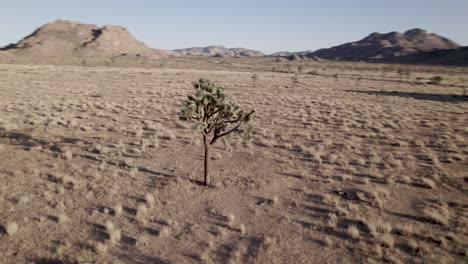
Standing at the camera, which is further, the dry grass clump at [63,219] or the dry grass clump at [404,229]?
the dry grass clump at [63,219]

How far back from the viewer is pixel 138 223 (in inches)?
345

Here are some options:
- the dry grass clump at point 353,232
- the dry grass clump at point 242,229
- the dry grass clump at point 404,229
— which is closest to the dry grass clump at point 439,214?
the dry grass clump at point 404,229

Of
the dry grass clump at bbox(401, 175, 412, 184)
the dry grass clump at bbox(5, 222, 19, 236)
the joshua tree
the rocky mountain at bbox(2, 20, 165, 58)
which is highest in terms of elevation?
the rocky mountain at bbox(2, 20, 165, 58)

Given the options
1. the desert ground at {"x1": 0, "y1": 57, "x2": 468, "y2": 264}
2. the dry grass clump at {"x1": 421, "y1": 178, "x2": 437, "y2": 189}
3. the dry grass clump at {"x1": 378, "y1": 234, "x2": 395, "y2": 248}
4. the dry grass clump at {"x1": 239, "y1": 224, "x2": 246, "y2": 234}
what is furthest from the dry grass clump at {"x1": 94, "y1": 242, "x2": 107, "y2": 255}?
the dry grass clump at {"x1": 421, "y1": 178, "x2": 437, "y2": 189}

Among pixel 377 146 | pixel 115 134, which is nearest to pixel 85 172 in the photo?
pixel 115 134

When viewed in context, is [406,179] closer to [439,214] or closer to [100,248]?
[439,214]

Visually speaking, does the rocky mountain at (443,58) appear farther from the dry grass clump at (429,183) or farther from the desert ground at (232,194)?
the dry grass clump at (429,183)

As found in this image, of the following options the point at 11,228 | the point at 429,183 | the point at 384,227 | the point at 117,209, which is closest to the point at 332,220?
the point at 384,227

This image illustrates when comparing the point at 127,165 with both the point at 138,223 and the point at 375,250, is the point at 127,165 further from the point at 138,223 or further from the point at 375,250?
the point at 375,250

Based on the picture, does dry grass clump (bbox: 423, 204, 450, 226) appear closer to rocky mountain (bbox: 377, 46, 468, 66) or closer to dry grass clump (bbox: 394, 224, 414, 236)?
dry grass clump (bbox: 394, 224, 414, 236)

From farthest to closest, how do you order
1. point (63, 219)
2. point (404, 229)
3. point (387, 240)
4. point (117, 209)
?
1. point (117, 209)
2. point (63, 219)
3. point (404, 229)
4. point (387, 240)

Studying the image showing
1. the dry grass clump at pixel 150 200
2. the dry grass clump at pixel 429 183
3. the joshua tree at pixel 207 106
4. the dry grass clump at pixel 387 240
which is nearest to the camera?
the dry grass clump at pixel 387 240

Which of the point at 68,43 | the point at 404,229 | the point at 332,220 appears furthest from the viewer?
the point at 68,43

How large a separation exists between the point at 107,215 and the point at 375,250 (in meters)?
7.52
